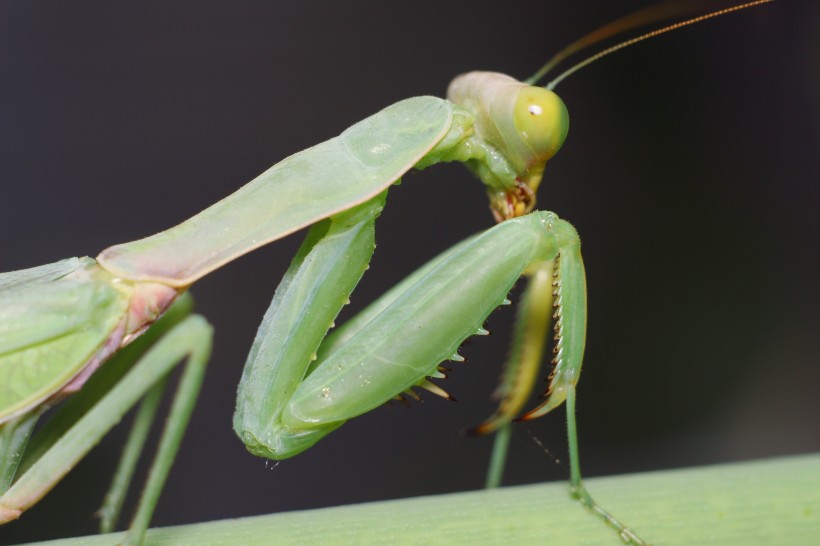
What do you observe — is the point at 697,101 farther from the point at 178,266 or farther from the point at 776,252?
the point at 178,266

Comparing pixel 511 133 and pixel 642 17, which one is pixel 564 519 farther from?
pixel 642 17

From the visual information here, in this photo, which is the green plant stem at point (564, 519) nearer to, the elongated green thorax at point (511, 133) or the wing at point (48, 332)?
the wing at point (48, 332)

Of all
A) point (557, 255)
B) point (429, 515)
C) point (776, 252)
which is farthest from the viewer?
point (776, 252)

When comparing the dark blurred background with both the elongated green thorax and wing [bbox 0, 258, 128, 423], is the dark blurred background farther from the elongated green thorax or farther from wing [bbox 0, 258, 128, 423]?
the elongated green thorax

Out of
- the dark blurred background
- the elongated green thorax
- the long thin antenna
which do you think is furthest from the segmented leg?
the dark blurred background

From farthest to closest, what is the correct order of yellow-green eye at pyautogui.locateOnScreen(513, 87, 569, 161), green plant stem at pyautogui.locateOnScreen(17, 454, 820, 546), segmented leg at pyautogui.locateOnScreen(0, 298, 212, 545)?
yellow-green eye at pyautogui.locateOnScreen(513, 87, 569, 161) → segmented leg at pyautogui.locateOnScreen(0, 298, 212, 545) → green plant stem at pyautogui.locateOnScreen(17, 454, 820, 546)

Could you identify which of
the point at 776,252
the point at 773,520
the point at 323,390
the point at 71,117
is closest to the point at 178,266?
the point at 323,390
